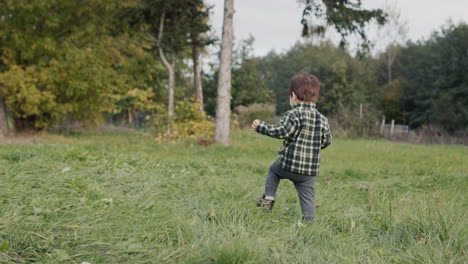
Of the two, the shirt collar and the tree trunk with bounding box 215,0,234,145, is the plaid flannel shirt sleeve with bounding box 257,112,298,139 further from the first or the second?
the tree trunk with bounding box 215,0,234,145

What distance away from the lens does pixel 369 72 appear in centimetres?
3197

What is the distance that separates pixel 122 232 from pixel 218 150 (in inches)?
277

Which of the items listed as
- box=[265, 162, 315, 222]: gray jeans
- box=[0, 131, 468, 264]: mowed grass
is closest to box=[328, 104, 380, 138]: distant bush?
box=[0, 131, 468, 264]: mowed grass

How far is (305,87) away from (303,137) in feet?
1.42

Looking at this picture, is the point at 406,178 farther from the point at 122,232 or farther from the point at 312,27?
the point at 312,27

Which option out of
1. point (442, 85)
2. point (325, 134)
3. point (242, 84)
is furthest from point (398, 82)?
point (325, 134)

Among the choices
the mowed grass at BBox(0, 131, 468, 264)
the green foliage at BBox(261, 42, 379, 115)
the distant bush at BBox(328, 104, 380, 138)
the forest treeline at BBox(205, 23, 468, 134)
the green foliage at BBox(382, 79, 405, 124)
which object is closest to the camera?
the mowed grass at BBox(0, 131, 468, 264)

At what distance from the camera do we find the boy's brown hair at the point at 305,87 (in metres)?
3.38

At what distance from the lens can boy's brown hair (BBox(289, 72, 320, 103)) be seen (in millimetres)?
3383

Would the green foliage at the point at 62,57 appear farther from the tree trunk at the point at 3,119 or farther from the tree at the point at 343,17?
the tree at the point at 343,17

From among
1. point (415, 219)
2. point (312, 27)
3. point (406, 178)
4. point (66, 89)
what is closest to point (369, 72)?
point (312, 27)

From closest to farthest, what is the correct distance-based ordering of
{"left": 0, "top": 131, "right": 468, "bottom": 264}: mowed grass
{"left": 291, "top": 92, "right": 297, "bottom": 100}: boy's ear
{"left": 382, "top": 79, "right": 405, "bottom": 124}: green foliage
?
1. {"left": 0, "top": 131, "right": 468, "bottom": 264}: mowed grass
2. {"left": 291, "top": 92, "right": 297, "bottom": 100}: boy's ear
3. {"left": 382, "top": 79, "right": 405, "bottom": 124}: green foliage

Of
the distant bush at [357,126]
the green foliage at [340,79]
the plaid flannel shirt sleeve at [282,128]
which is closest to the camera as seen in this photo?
the plaid flannel shirt sleeve at [282,128]

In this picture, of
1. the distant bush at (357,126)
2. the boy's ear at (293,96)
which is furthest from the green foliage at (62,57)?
the distant bush at (357,126)
